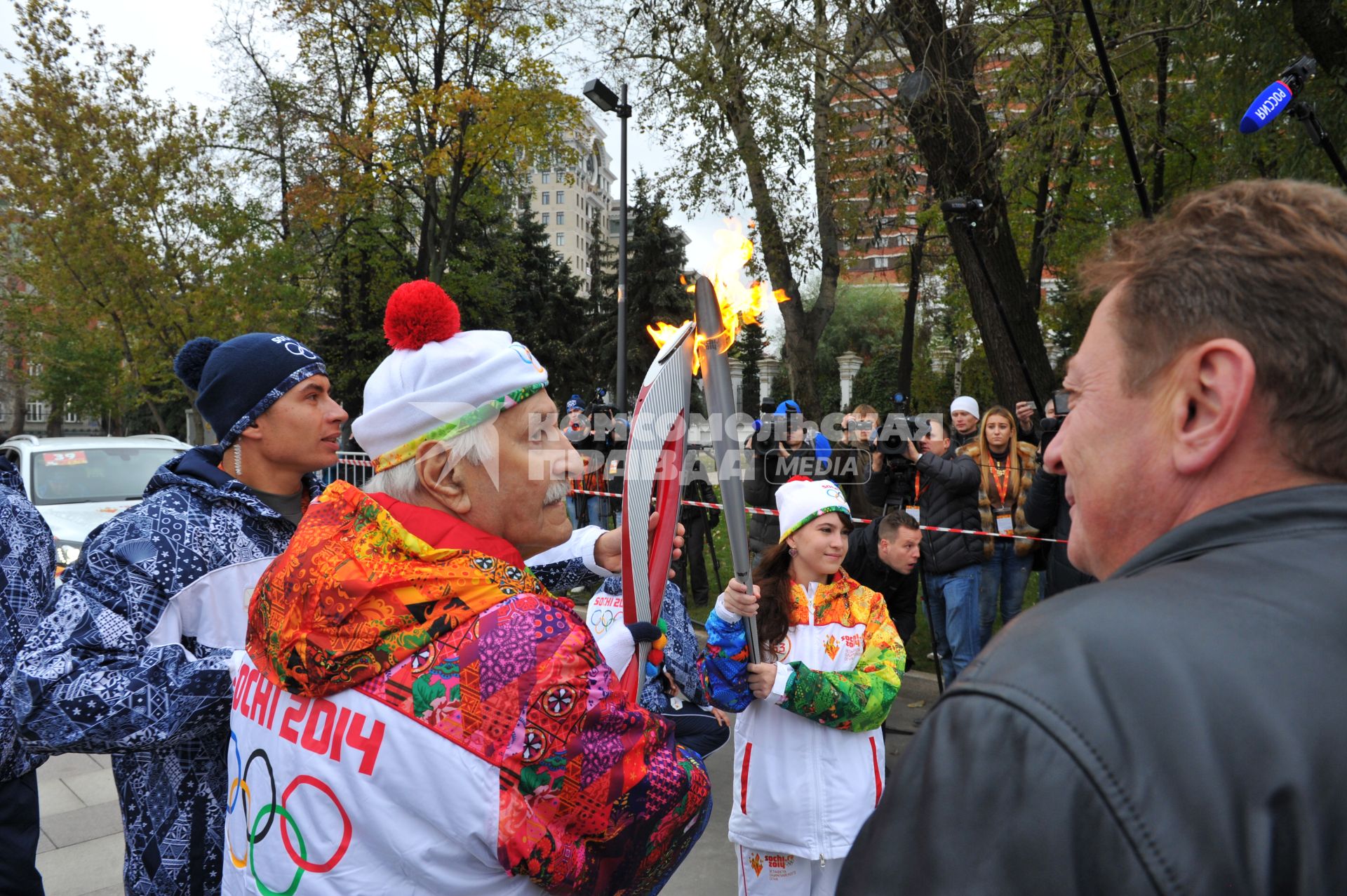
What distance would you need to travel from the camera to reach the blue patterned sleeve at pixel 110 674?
1.91 meters

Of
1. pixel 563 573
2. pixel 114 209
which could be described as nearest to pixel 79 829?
pixel 563 573

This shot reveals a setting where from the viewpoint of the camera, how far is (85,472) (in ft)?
27.2

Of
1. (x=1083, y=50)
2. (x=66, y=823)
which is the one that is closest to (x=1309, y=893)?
(x=66, y=823)

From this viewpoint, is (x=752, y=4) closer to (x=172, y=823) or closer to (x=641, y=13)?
(x=641, y=13)

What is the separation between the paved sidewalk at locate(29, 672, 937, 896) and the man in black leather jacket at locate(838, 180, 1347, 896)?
2.98m

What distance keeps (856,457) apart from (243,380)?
6591 mm

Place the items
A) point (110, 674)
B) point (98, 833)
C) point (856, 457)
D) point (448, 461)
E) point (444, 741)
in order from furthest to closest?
point (856, 457), point (98, 833), point (110, 674), point (448, 461), point (444, 741)

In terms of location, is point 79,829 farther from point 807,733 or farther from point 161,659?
point 807,733

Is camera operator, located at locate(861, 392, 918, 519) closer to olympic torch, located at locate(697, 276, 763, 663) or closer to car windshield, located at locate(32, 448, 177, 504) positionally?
olympic torch, located at locate(697, 276, 763, 663)

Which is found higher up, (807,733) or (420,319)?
(420,319)

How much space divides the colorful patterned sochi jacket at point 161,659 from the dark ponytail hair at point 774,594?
1814 mm

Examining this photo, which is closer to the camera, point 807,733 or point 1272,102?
point 807,733

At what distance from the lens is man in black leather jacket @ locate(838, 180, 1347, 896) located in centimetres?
68

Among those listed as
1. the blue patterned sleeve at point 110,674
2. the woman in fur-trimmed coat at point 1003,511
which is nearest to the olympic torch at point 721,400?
the blue patterned sleeve at point 110,674
